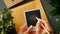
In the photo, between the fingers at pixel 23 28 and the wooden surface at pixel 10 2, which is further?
the wooden surface at pixel 10 2

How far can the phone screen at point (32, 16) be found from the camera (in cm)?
119

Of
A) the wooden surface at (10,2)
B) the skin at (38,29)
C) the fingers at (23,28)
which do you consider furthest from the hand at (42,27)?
the wooden surface at (10,2)

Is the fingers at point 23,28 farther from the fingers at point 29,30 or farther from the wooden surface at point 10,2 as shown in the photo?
the wooden surface at point 10,2

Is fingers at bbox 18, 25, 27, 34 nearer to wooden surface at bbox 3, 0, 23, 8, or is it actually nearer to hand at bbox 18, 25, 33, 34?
hand at bbox 18, 25, 33, 34

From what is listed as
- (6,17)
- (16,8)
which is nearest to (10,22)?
(6,17)

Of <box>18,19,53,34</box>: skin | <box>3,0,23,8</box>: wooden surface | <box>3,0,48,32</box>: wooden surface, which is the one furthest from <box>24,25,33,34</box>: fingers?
<box>3,0,23,8</box>: wooden surface

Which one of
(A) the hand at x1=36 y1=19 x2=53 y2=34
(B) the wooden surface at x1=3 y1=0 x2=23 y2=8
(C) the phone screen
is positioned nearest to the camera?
(A) the hand at x1=36 y1=19 x2=53 y2=34

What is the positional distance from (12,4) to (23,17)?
0.55ft

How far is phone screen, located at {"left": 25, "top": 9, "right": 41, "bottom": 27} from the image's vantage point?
1190 millimetres

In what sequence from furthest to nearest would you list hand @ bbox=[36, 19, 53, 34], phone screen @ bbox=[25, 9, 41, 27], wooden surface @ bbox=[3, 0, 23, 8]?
wooden surface @ bbox=[3, 0, 23, 8] < phone screen @ bbox=[25, 9, 41, 27] < hand @ bbox=[36, 19, 53, 34]

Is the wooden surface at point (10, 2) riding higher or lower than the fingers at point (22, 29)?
higher

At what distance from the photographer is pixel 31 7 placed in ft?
4.06

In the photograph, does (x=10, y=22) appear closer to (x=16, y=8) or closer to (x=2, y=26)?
(x=2, y=26)

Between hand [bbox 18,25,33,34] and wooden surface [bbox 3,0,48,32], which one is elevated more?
wooden surface [bbox 3,0,48,32]
